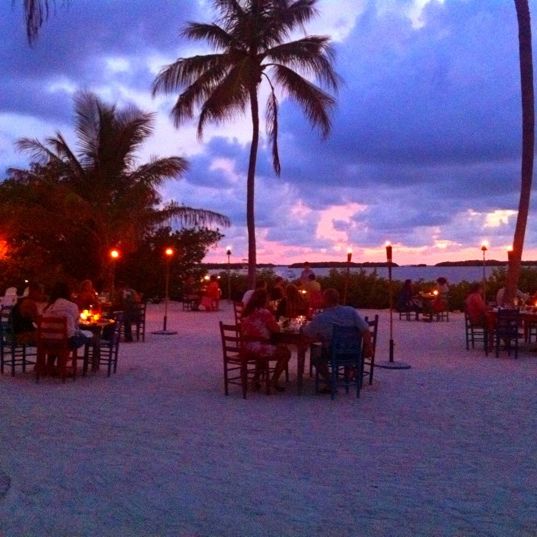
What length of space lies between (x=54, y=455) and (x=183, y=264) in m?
25.2

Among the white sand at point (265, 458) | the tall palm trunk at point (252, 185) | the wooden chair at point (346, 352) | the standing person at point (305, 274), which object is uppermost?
the tall palm trunk at point (252, 185)

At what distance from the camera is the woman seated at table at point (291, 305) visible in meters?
14.3

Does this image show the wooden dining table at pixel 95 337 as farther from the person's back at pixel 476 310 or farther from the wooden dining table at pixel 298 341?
the person's back at pixel 476 310

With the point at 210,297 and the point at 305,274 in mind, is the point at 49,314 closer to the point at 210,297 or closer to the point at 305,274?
the point at 305,274

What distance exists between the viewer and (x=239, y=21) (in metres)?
22.5

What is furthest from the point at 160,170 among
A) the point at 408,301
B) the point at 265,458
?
the point at 265,458

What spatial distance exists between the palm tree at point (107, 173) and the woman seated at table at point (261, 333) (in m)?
15.3

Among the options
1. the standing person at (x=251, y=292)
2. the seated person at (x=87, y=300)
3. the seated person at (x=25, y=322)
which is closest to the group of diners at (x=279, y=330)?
the standing person at (x=251, y=292)

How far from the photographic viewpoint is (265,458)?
6801 millimetres

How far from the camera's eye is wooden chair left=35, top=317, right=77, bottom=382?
35.7 ft

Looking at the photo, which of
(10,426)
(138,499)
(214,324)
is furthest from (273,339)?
(214,324)

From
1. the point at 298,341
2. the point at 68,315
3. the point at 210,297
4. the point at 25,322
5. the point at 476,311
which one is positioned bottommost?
the point at 298,341

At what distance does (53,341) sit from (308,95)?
1400 centimetres

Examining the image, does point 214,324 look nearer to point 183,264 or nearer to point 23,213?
point 23,213
